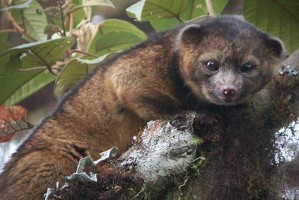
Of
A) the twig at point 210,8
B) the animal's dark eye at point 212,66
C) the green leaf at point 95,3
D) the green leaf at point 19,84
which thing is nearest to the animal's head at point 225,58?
the animal's dark eye at point 212,66

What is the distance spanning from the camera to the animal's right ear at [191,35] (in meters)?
5.03

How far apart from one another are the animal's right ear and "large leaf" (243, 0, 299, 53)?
742mm

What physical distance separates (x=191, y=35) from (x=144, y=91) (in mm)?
519

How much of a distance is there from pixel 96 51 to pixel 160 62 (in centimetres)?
126

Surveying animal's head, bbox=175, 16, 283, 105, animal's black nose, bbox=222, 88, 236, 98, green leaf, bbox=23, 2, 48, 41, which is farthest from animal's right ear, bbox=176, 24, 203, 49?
green leaf, bbox=23, 2, 48, 41

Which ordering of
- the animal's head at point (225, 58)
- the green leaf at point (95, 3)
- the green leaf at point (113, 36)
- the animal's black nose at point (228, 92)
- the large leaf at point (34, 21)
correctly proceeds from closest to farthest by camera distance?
the animal's black nose at point (228, 92) < the animal's head at point (225, 58) < the green leaf at point (95, 3) < the green leaf at point (113, 36) < the large leaf at point (34, 21)

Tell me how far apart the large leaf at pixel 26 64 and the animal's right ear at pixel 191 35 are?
920 millimetres

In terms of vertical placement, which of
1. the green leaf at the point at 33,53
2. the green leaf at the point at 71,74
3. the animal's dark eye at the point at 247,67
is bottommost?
the green leaf at the point at 71,74

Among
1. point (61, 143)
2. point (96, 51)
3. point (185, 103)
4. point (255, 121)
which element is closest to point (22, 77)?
point (96, 51)

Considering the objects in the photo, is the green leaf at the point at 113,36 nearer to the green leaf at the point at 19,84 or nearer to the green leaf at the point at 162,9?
the green leaf at the point at 162,9

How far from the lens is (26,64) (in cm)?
571

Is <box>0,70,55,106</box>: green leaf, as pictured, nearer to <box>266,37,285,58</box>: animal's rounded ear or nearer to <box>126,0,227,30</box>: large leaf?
<box>126,0,227,30</box>: large leaf

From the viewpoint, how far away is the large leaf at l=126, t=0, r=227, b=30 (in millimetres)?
5633

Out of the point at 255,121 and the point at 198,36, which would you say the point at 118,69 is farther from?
the point at 255,121
